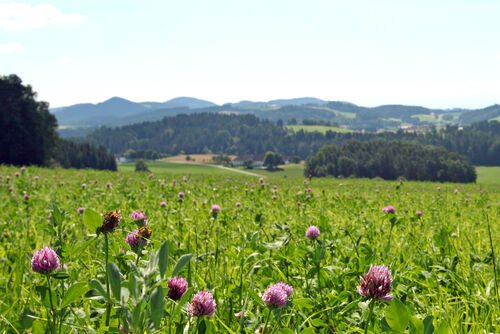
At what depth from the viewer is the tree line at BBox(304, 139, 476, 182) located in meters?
95.1

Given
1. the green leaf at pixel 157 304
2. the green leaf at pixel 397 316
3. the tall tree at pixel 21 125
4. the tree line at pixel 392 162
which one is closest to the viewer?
the green leaf at pixel 157 304

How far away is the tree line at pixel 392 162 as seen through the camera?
95.1 meters

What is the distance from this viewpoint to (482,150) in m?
170

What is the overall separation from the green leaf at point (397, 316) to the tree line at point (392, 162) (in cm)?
9672

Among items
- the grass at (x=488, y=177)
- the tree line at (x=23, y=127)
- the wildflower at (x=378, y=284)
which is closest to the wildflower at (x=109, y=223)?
the wildflower at (x=378, y=284)

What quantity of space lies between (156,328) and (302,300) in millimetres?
1040

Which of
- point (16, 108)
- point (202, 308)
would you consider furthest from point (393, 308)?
point (16, 108)

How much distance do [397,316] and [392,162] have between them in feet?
369

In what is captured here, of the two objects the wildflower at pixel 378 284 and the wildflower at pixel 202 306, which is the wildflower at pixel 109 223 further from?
the wildflower at pixel 378 284

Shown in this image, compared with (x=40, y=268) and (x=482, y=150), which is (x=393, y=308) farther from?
(x=482, y=150)

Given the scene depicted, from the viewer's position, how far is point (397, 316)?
1172mm

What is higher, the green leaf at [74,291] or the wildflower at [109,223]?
the wildflower at [109,223]

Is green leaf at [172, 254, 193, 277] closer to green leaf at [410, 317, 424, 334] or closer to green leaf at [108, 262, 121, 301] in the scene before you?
green leaf at [108, 262, 121, 301]

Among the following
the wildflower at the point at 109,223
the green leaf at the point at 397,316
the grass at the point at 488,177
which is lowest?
the grass at the point at 488,177
